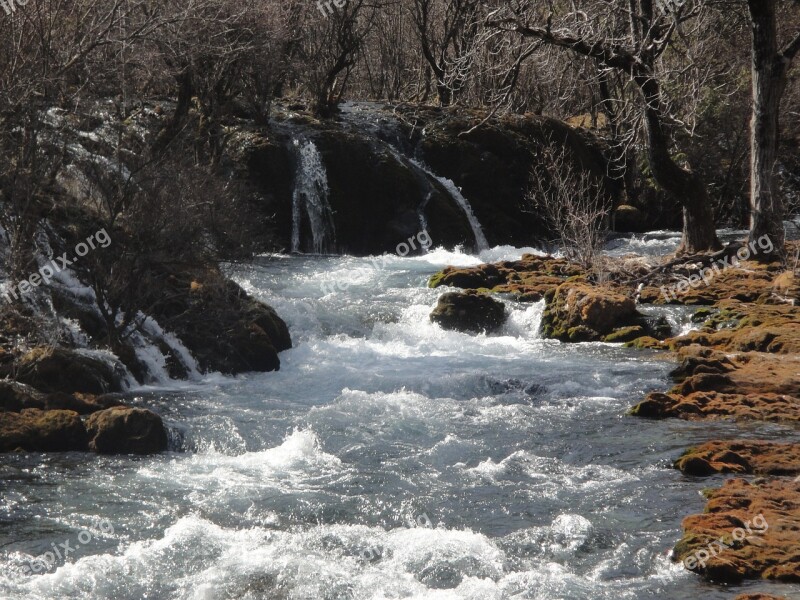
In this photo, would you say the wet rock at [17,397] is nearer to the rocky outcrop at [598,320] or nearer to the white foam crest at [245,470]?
the white foam crest at [245,470]

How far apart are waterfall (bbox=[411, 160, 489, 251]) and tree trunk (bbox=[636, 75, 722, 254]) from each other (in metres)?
7.08

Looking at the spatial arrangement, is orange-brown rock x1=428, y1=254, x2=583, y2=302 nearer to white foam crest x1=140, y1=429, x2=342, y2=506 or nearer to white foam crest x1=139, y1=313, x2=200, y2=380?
white foam crest x1=139, y1=313, x2=200, y2=380

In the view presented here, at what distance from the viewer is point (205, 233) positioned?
14.9 metres

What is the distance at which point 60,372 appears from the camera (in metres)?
11.8

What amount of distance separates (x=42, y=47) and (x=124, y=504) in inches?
248

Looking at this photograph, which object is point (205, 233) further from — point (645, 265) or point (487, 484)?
point (645, 265)

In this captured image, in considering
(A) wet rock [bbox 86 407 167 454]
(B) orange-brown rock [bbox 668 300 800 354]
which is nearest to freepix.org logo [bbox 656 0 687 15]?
(B) orange-brown rock [bbox 668 300 800 354]

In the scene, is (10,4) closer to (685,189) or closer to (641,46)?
(641,46)

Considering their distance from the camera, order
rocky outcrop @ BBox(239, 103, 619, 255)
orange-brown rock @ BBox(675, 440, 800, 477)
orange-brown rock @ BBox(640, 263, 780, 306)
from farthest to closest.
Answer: rocky outcrop @ BBox(239, 103, 619, 255), orange-brown rock @ BBox(640, 263, 780, 306), orange-brown rock @ BBox(675, 440, 800, 477)

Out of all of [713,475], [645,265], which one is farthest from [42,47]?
[645,265]

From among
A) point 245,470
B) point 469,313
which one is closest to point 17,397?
point 245,470

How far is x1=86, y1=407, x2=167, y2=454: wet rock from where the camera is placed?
1038cm

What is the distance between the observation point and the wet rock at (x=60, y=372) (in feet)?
38.1

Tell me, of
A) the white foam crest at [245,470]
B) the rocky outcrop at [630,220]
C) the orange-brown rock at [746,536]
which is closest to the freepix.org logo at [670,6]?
the orange-brown rock at [746,536]
